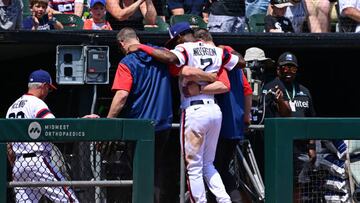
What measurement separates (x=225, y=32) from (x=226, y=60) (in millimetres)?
2333

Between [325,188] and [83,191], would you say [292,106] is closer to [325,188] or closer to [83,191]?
[325,188]

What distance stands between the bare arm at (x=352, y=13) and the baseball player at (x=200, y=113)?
3197 millimetres

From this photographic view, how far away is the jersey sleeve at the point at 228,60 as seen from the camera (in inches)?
309

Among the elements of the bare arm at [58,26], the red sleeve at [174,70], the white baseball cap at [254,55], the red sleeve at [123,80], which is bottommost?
the red sleeve at [123,80]

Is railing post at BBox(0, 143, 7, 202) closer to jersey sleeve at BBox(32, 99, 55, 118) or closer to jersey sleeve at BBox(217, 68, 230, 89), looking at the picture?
jersey sleeve at BBox(32, 99, 55, 118)

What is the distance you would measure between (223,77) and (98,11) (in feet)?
9.25

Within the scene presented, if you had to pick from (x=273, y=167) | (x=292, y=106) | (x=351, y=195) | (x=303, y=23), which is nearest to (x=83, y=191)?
(x=273, y=167)

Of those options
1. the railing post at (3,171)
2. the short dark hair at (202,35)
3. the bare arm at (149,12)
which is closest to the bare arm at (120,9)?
the bare arm at (149,12)

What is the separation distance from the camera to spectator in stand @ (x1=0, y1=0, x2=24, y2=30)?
9.85 metres

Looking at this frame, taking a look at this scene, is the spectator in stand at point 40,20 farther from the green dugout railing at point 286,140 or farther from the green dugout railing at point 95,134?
the green dugout railing at point 286,140

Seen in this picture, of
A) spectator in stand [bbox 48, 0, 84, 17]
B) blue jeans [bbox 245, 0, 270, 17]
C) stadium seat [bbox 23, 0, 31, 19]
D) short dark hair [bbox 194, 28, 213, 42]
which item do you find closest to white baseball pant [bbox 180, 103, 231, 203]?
short dark hair [bbox 194, 28, 213, 42]

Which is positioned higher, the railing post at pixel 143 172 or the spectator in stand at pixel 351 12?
the spectator in stand at pixel 351 12

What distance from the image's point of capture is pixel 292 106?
901cm

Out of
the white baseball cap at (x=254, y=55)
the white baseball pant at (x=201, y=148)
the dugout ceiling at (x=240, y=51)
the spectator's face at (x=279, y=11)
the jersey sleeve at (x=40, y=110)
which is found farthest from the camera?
the spectator's face at (x=279, y=11)
